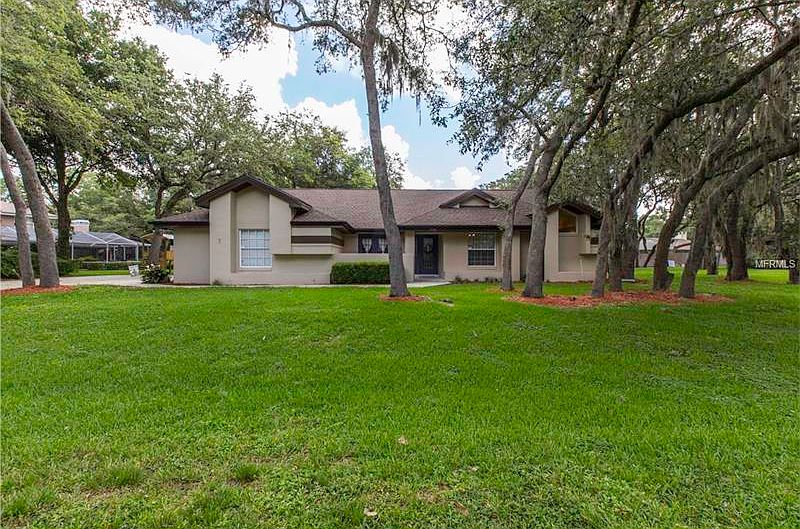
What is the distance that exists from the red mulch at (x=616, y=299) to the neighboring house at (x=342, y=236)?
540 centimetres

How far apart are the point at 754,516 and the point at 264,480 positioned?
2966mm

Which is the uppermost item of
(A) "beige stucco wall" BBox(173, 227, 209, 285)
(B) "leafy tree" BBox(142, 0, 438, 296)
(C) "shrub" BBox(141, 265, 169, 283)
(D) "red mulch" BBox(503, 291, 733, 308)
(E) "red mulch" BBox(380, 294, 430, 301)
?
(B) "leafy tree" BBox(142, 0, 438, 296)

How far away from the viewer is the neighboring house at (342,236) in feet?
49.1

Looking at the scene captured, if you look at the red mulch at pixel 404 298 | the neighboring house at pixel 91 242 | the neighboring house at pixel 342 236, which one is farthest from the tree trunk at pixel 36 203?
the neighboring house at pixel 91 242

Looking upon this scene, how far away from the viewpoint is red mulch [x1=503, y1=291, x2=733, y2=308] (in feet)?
32.8

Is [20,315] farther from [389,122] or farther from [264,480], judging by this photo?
[389,122]

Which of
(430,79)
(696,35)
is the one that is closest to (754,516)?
(696,35)

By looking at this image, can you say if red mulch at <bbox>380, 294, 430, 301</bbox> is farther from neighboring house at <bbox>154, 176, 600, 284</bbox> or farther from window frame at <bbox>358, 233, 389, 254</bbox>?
window frame at <bbox>358, 233, 389, 254</bbox>

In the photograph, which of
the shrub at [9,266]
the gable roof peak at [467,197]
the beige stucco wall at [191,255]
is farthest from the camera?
the gable roof peak at [467,197]

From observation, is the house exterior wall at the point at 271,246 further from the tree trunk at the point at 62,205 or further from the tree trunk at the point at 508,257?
the tree trunk at the point at 62,205

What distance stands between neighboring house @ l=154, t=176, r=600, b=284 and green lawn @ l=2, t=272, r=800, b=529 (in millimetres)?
8315

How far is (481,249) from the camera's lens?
17406 millimetres

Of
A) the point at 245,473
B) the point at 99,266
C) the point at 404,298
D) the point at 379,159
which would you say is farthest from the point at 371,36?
the point at 99,266

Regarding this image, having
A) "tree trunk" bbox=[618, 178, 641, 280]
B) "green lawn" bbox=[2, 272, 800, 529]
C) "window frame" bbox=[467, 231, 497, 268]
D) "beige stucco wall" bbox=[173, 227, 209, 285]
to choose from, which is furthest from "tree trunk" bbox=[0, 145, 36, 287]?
"tree trunk" bbox=[618, 178, 641, 280]
